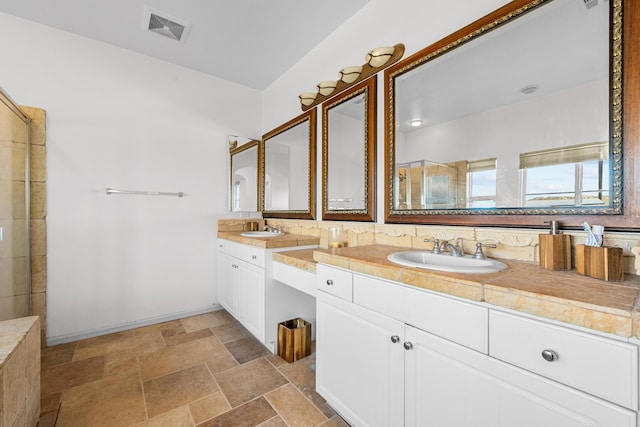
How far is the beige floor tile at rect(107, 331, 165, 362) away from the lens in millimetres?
2039

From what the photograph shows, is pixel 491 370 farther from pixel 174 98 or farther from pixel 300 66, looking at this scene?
pixel 174 98

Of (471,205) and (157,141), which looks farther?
(157,141)

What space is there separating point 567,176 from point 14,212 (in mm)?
3187

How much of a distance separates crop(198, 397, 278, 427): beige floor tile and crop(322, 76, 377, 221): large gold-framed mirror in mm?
1254

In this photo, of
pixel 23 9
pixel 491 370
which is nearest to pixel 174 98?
pixel 23 9

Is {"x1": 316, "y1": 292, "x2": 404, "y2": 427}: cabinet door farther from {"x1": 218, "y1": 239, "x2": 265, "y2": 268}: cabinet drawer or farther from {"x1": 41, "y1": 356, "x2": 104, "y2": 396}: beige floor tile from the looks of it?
{"x1": 41, "y1": 356, "x2": 104, "y2": 396}: beige floor tile

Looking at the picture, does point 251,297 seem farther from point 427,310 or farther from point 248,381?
point 427,310

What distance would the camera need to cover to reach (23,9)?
1972mm

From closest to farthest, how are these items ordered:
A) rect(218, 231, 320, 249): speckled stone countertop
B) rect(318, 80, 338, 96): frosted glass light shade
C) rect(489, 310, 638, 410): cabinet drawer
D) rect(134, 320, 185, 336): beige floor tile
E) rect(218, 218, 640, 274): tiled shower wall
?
rect(489, 310, 638, 410): cabinet drawer → rect(218, 218, 640, 274): tiled shower wall → rect(218, 231, 320, 249): speckled stone countertop → rect(318, 80, 338, 96): frosted glass light shade → rect(134, 320, 185, 336): beige floor tile

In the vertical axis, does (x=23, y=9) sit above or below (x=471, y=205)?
above

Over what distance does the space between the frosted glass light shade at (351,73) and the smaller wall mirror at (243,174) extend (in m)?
1.49

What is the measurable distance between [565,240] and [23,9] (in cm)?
352

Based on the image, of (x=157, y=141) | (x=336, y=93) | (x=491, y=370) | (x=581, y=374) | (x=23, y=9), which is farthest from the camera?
(x=157, y=141)

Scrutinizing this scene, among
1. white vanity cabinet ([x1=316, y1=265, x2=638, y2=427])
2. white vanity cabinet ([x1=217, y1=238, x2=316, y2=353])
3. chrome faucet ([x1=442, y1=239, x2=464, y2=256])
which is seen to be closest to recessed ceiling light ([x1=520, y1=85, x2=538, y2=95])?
chrome faucet ([x1=442, y1=239, x2=464, y2=256])
